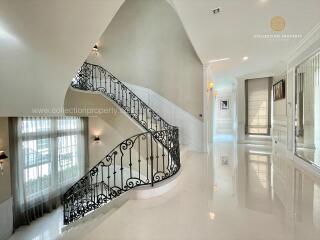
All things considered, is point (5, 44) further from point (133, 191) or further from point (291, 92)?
point (291, 92)

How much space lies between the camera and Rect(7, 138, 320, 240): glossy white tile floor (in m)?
1.95

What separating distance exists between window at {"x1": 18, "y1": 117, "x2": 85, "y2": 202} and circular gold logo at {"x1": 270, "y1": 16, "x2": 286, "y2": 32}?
6.10 metres

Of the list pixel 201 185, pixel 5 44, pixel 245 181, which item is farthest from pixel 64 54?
pixel 245 181

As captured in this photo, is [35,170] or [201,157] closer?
[35,170]

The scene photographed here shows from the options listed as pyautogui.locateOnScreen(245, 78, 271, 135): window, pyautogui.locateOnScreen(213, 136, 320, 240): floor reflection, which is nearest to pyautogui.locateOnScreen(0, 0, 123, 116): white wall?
pyautogui.locateOnScreen(213, 136, 320, 240): floor reflection

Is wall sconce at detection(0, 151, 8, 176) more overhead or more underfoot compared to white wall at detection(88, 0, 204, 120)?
more underfoot

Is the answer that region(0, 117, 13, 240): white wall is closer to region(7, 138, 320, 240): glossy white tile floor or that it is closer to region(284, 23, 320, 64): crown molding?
region(7, 138, 320, 240): glossy white tile floor

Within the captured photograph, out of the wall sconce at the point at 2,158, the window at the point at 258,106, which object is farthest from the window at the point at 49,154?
the window at the point at 258,106

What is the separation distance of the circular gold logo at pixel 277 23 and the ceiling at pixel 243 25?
2.2 inches

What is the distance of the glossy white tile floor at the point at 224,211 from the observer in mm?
1953

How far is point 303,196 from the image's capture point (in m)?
2.85

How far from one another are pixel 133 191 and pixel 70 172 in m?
4.10

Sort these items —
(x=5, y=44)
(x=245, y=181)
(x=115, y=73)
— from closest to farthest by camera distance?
(x=5, y=44)
(x=245, y=181)
(x=115, y=73)

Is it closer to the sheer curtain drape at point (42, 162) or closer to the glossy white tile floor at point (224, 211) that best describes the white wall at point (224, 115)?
the glossy white tile floor at point (224, 211)
